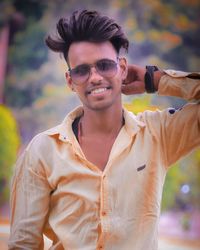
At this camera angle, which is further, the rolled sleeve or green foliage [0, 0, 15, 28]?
green foliage [0, 0, 15, 28]

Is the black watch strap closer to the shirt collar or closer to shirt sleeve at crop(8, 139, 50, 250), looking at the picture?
the shirt collar


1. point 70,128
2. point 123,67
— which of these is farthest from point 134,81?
point 70,128

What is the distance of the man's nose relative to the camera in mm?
1649

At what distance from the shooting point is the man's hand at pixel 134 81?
167 centimetres

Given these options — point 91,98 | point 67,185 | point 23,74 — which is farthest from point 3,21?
point 67,185

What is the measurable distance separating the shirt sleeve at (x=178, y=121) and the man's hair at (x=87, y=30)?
24 cm

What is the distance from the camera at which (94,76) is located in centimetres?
165

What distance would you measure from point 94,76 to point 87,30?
6.3 inches

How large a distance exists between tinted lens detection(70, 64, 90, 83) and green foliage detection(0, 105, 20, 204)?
847 mm

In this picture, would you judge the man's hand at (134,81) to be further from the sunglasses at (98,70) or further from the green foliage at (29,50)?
the green foliage at (29,50)

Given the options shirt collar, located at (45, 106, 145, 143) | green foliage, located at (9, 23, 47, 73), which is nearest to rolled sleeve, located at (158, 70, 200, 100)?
shirt collar, located at (45, 106, 145, 143)

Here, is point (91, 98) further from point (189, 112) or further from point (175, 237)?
point (175, 237)

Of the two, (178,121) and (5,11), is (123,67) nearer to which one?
(178,121)

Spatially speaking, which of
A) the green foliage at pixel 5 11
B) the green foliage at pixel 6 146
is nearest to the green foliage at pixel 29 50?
the green foliage at pixel 5 11
